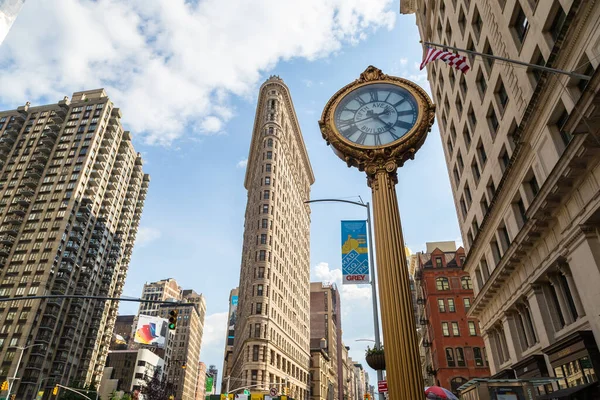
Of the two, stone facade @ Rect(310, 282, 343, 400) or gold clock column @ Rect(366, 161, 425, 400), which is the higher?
stone facade @ Rect(310, 282, 343, 400)

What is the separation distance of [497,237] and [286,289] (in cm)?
6108

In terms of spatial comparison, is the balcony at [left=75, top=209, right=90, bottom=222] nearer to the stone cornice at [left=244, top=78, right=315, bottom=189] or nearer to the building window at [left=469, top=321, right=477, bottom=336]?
the stone cornice at [left=244, top=78, right=315, bottom=189]

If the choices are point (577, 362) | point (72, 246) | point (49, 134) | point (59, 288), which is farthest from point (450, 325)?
point (49, 134)

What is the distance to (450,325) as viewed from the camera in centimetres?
5319

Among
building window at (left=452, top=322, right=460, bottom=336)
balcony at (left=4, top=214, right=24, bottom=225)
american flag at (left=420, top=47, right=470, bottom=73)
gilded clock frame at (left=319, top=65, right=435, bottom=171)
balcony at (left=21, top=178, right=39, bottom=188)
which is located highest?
balcony at (left=21, top=178, right=39, bottom=188)

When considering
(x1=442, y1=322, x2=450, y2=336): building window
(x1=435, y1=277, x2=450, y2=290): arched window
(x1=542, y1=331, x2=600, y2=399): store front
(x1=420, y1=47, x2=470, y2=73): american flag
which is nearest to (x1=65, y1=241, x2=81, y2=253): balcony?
(x1=435, y1=277, x2=450, y2=290): arched window

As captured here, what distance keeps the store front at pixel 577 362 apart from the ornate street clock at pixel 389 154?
958 cm

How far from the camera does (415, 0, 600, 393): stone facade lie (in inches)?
567

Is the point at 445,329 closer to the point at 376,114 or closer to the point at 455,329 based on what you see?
the point at 455,329

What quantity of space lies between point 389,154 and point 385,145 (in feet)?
0.91

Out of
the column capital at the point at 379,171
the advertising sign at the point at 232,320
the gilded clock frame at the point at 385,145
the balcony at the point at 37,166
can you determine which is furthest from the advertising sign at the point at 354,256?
the advertising sign at the point at 232,320

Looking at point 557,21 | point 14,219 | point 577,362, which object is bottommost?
point 577,362

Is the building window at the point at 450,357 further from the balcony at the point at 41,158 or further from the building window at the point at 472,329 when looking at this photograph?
the balcony at the point at 41,158

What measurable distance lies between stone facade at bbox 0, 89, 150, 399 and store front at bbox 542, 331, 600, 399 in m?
85.0
